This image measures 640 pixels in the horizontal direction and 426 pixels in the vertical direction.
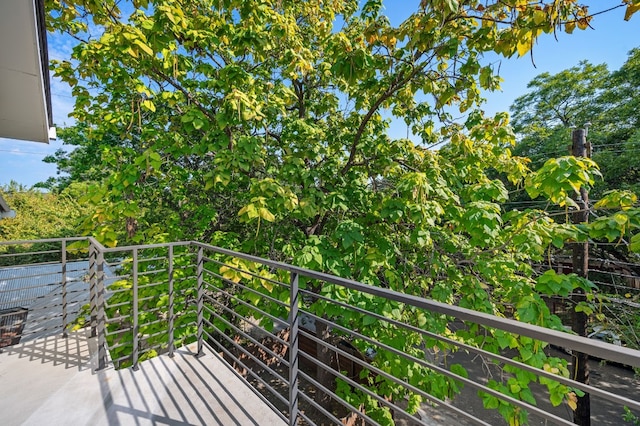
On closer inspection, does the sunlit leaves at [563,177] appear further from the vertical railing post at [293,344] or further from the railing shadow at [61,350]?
the railing shadow at [61,350]

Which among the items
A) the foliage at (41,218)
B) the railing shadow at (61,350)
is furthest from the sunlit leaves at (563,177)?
the foliage at (41,218)

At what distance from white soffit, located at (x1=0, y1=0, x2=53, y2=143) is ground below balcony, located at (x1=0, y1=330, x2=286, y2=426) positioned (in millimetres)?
2259

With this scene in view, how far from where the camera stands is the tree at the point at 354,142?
2555mm

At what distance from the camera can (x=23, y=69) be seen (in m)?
1.81

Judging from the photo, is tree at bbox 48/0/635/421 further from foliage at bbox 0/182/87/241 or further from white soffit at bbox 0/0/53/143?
foliage at bbox 0/182/87/241

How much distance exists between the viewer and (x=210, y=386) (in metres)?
2.19

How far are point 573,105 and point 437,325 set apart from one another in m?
18.0

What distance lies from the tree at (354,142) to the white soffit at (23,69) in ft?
2.42

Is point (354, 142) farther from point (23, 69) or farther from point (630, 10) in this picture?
point (23, 69)

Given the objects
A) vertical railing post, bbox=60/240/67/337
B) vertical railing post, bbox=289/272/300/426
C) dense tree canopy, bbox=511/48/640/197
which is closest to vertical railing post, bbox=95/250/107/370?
vertical railing post, bbox=60/240/67/337

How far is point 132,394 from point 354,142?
11.1ft

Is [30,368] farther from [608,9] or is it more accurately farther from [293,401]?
[608,9]

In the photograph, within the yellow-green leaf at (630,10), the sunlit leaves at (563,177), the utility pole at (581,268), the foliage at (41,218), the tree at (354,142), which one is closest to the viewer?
the yellow-green leaf at (630,10)

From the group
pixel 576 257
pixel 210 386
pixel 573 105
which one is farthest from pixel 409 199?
pixel 573 105
